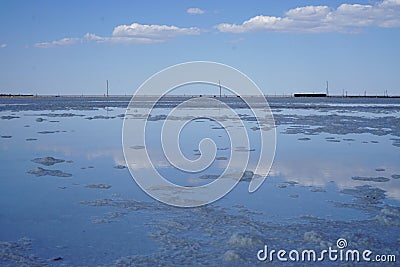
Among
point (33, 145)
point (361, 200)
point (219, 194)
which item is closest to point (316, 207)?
point (361, 200)

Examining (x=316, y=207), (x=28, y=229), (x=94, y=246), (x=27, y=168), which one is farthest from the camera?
(x=27, y=168)

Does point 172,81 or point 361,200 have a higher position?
point 172,81

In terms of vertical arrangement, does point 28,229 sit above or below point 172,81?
below

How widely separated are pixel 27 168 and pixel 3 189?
A: 1.93 meters

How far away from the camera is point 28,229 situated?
5.18 metres

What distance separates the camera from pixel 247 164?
31.8 feet

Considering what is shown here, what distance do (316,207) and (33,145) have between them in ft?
31.0

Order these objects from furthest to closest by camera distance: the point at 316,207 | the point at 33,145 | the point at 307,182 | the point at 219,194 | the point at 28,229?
the point at 33,145 → the point at 307,182 → the point at 219,194 → the point at 316,207 → the point at 28,229

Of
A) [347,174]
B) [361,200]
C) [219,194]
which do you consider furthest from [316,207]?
[347,174]

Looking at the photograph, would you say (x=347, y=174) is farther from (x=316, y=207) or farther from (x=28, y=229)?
(x=28, y=229)

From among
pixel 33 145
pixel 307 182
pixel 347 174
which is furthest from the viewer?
pixel 33 145

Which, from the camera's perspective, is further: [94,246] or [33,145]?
[33,145]

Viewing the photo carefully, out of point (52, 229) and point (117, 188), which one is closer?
point (52, 229)

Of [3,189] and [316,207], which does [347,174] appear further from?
[3,189]
